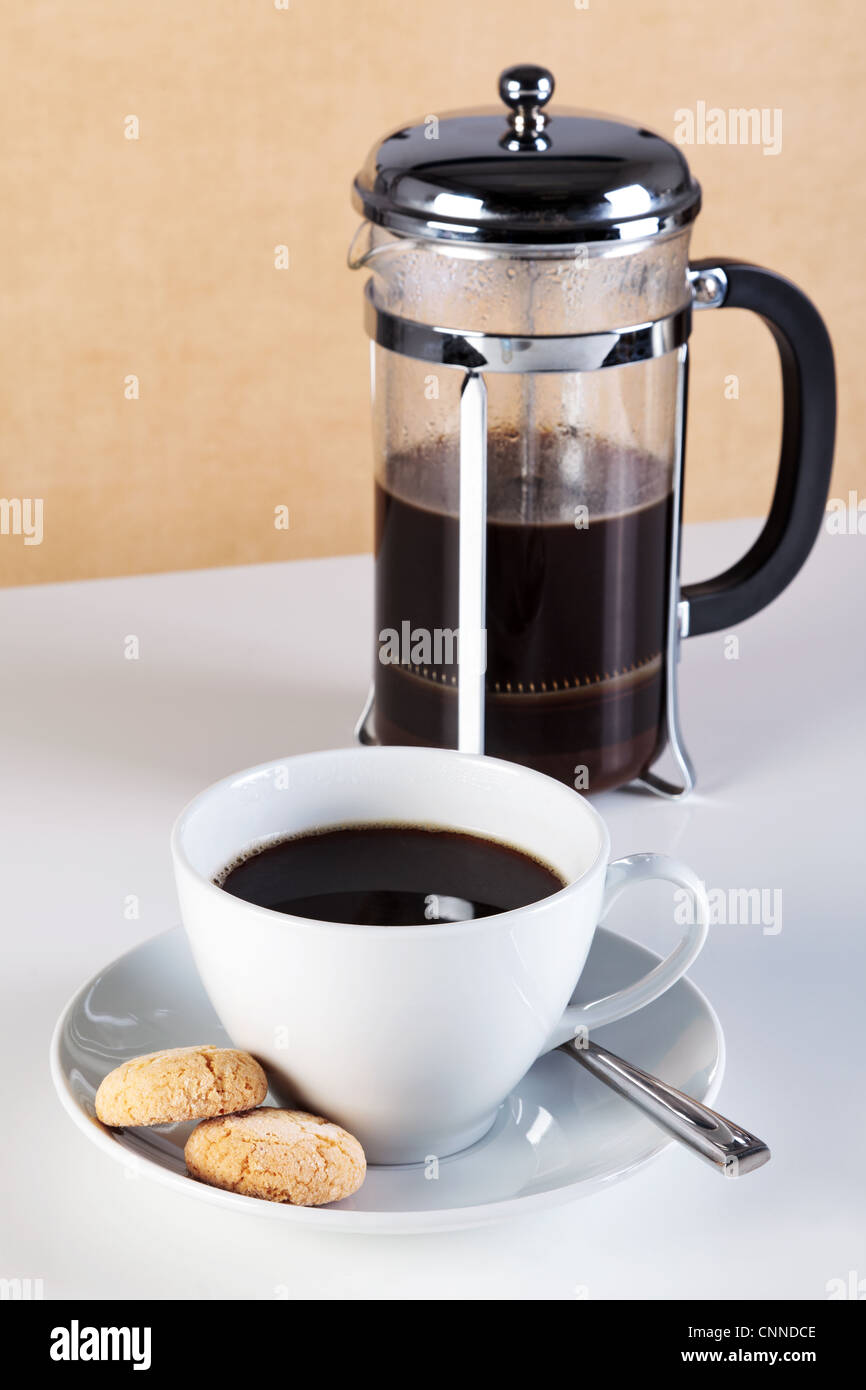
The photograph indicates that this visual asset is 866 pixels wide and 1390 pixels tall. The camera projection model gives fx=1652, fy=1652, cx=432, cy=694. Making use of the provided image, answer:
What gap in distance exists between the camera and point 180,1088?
1.48 feet

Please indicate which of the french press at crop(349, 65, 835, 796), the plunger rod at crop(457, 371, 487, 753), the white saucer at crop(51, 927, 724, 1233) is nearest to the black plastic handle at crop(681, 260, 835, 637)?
the french press at crop(349, 65, 835, 796)

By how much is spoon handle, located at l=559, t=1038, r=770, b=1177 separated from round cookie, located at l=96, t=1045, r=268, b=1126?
106 millimetres

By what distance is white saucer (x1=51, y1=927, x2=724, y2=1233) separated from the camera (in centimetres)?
44

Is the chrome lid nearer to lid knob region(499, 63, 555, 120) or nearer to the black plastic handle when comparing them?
lid knob region(499, 63, 555, 120)

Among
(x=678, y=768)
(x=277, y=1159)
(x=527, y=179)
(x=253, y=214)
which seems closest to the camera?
(x=277, y=1159)

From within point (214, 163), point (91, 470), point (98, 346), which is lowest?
point (91, 470)

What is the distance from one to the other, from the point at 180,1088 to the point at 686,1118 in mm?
142

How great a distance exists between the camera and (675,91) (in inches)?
62.6

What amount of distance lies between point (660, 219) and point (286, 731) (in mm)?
314

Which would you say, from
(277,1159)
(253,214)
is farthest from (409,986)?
(253,214)

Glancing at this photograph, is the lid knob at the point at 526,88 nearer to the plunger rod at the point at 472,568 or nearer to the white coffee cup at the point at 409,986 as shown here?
the plunger rod at the point at 472,568

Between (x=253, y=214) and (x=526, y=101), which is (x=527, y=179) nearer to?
(x=526, y=101)

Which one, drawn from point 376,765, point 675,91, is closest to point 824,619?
point 376,765
